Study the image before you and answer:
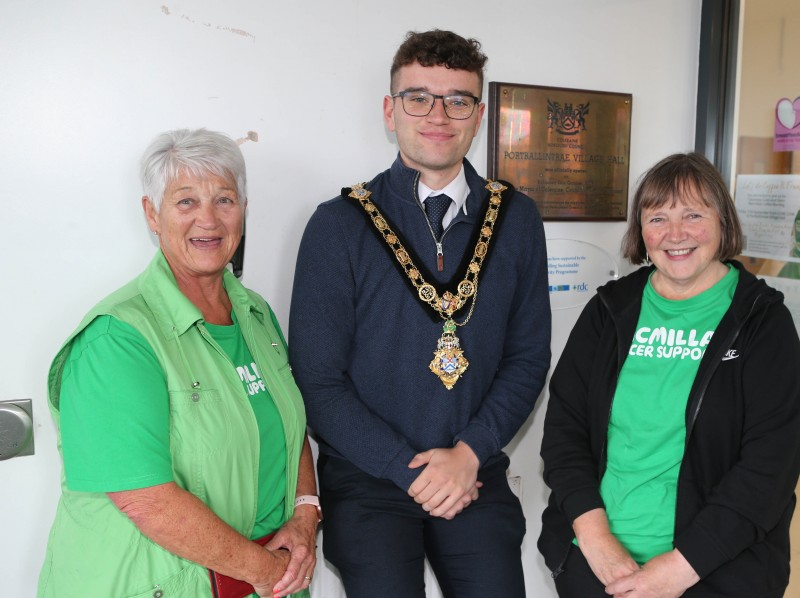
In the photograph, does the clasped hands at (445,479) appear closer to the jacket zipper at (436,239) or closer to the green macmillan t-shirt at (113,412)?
the jacket zipper at (436,239)

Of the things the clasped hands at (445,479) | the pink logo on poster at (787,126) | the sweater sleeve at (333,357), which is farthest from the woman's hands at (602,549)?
the pink logo on poster at (787,126)

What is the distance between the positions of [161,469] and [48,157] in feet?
2.88

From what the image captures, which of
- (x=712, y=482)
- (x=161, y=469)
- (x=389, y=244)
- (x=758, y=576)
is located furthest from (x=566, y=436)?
(x=161, y=469)

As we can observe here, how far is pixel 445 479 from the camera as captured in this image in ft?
5.25

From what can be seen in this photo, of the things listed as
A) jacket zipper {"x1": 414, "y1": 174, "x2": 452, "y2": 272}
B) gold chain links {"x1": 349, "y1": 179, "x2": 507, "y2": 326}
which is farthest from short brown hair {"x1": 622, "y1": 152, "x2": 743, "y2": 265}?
jacket zipper {"x1": 414, "y1": 174, "x2": 452, "y2": 272}

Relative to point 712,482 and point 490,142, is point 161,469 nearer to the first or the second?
point 712,482

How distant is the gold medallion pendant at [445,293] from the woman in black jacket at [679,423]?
283mm

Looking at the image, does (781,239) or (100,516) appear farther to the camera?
(781,239)

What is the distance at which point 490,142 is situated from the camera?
218cm

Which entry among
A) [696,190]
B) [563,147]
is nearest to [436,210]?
[696,190]

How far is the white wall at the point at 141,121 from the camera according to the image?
164 centimetres

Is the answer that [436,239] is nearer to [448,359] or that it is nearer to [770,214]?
[448,359]

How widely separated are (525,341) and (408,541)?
0.59m

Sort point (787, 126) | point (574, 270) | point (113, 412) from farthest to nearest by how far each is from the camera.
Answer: point (574, 270)
point (787, 126)
point (113, 412)
